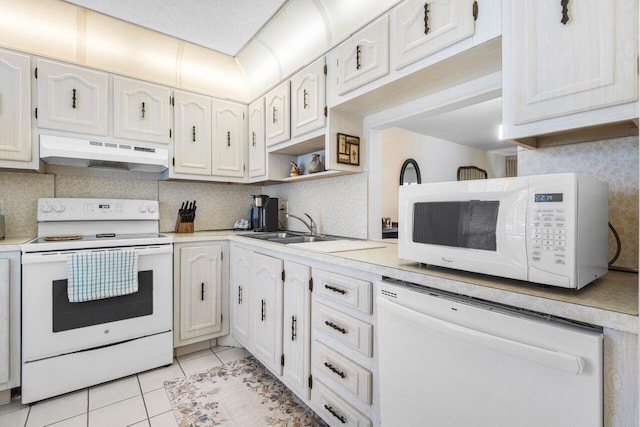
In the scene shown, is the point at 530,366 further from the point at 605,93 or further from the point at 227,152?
the point at 227,152

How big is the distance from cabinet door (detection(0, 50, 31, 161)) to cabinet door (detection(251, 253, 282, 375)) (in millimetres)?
1647

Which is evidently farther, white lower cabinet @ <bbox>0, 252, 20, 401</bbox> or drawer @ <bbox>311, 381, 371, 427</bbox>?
white lower cabinet @ <bbox>0, 252, 20, 401</bbox>

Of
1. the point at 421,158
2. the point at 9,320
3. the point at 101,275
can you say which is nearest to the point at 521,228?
the point at 101,275

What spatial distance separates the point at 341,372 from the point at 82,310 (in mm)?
1624

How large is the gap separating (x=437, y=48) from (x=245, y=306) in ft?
6.50

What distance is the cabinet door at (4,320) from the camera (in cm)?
173

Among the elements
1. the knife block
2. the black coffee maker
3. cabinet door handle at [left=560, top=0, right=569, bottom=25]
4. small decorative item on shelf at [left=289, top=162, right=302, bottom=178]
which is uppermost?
cabinet door handle at [left=560, top=0, right=569, bottom=25]

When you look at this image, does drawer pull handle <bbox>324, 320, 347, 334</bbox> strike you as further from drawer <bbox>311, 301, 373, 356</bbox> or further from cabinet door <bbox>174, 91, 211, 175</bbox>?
cabinet door <bbox>174, 91, 211, 175</bbox>

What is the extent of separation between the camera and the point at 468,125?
4480mm

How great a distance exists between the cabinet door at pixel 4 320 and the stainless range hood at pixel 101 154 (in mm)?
747

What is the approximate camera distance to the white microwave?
30.5 inches

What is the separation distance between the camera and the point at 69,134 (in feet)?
7.03

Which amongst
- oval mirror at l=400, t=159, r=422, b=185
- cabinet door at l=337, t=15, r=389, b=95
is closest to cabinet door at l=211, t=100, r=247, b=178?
cabinet door at l=337, t=15, r=389, b=95

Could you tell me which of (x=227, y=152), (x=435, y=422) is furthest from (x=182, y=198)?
(x=435, y=422)
